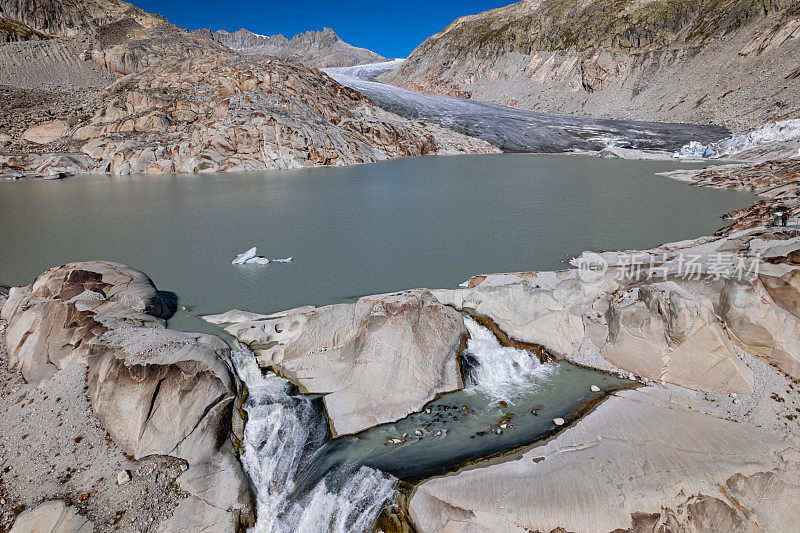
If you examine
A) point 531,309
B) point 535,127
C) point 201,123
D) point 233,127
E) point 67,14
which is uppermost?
point 67,14

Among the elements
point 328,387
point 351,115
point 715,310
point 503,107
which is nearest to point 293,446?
point 328,387

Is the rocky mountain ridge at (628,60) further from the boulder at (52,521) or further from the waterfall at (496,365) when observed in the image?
the boulder at (52,521)

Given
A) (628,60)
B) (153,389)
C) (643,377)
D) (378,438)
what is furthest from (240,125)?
(628,60)

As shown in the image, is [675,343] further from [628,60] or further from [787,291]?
[628,60]

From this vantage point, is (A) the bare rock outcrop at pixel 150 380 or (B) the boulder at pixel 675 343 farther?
(B) the boulder at pixel 675 343

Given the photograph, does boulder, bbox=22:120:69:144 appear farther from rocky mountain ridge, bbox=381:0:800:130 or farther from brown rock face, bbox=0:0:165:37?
rocky mountain ridge, bbox=381:0:800:130

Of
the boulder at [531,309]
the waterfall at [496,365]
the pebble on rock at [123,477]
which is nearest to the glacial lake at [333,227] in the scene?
the boulder at [531,309]
